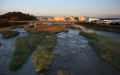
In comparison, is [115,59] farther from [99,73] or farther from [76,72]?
[76,72]

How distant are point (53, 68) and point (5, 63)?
13.0ft

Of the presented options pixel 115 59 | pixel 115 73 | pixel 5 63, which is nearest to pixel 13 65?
pixel 5 63

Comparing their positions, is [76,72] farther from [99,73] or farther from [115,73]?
[115,73]

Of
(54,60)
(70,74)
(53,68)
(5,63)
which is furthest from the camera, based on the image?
(54,60)

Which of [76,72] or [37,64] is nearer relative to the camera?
[76,72]

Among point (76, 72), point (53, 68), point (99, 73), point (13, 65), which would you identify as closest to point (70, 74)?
point (76, 72)

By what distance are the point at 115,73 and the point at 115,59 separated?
1690mm

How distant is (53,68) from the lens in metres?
8.39

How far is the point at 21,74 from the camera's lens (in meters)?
7.51

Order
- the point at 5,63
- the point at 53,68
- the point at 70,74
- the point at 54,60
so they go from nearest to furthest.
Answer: the point at 70,74 < the point at 53,68 < the point at 5,63 < the point at 54,60

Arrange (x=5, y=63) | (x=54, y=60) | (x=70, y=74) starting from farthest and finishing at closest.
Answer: (x=54, y=60) < (x=5, y=63) < (x=70, y=74)

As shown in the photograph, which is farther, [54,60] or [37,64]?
[54,60]

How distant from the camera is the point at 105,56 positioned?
1032cm

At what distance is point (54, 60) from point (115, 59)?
16.5 feet
